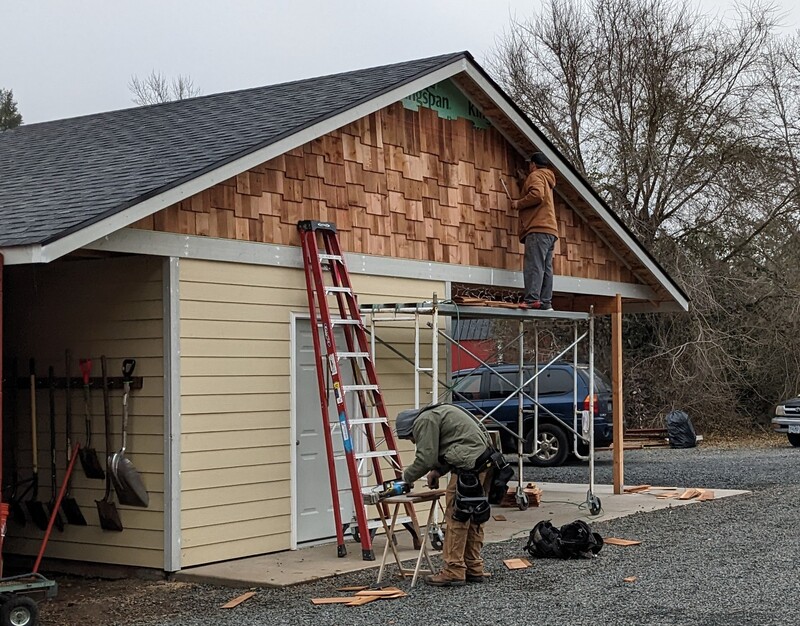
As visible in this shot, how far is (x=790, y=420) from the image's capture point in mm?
24266

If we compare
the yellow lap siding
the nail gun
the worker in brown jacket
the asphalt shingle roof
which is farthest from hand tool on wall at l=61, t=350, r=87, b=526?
the worker in brown jacket

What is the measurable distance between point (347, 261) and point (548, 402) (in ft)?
30.8

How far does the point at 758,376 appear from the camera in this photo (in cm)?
2825

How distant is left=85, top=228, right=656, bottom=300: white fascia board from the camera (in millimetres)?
9328

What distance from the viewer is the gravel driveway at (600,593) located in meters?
7.98

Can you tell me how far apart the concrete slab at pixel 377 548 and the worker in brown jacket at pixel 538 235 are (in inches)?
97.1

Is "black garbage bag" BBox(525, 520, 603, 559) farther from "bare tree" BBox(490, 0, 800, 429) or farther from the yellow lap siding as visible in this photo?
"bare tree" BBox(490, 0, 800, 429)

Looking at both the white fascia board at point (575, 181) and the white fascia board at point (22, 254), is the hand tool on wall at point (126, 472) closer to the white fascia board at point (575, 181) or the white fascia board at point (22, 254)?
the white fascia board at point (22, 254)

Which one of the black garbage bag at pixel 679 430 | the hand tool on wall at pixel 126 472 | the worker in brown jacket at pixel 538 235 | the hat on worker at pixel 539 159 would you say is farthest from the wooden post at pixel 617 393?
the black garbage bag at pixel 679 430

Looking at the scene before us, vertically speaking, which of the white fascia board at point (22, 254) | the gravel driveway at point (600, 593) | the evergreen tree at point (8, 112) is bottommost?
the gravel driveway at point (600, 593)

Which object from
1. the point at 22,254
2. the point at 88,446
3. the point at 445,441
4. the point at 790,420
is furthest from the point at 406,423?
the point at 790,420

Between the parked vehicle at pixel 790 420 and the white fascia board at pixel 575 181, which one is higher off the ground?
the white fascia board at pixel 575 181

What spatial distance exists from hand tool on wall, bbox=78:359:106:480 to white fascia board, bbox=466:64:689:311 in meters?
5.47

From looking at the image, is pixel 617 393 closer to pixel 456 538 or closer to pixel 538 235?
pixel 538 235
